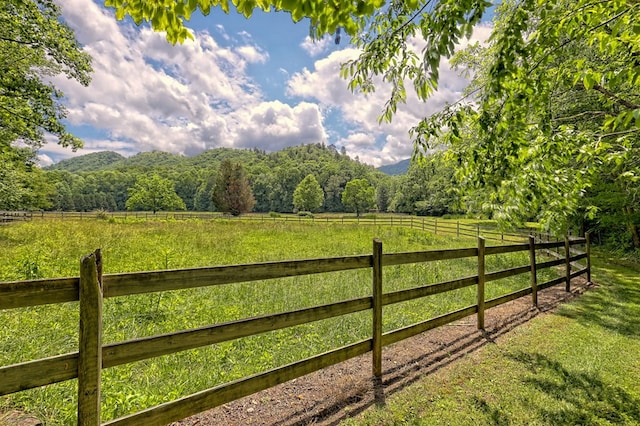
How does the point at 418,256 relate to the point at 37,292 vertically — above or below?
below

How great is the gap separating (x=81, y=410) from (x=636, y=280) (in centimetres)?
1499

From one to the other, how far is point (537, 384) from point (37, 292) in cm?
491

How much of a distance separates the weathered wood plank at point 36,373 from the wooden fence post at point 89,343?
0.06 m

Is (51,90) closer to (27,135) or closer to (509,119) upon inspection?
(27,135)

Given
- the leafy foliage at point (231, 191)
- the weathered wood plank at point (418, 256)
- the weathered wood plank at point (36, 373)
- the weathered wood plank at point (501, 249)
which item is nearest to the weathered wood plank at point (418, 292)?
the weathered wood plank at point (418, 256)

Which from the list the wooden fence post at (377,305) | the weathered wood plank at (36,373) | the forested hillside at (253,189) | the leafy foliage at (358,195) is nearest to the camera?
the weathered wood plank at (36,373)

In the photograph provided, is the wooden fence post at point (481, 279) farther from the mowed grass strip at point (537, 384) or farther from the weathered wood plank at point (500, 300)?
the mowed grass strip at point (537, 384)

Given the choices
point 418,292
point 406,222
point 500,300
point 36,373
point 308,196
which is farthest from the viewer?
point 308,196

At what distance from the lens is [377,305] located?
3.64 metres

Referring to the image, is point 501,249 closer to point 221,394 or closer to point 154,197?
point 221,394

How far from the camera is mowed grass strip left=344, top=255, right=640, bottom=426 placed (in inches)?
120

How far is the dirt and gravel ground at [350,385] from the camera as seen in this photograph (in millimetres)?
2965

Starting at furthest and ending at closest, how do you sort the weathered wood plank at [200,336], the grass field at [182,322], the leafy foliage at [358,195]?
the leafy foliage at [358,195], the grass field at [182,322], the weathered wood plank at [200,336]

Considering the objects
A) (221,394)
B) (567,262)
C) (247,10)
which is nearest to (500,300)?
(567,262)
